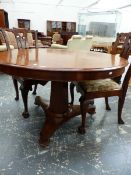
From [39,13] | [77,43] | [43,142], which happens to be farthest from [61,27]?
[43,142]

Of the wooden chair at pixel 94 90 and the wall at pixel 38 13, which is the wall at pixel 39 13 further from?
the wooden chair at pixel 94 90

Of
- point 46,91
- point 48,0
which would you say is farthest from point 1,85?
point 48,0

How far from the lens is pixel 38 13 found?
34.5ft

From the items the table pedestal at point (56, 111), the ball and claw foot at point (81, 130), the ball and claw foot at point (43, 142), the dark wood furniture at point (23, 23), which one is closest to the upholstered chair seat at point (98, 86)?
the table pedestal at point (56, 111)

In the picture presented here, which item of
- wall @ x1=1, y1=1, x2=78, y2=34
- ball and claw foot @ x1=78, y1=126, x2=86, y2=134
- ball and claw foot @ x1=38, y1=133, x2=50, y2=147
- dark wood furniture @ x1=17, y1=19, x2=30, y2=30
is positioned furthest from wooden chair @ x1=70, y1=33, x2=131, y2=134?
wall @ x1=1, y1=1, x2=78, y2=34

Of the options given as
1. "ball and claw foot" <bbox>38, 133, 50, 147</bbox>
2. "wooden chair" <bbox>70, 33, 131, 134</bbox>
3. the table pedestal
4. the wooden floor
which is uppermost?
"wooden chair" <bbox>70, 33, 131, 134</bbox>

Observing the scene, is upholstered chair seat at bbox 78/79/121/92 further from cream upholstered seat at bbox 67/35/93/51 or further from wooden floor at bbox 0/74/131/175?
cream upholstered seat at bbox 67/35/93/51

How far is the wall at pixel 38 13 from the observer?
10211 mm

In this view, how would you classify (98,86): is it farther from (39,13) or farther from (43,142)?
(39,13)

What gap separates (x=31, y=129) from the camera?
1.79 meters

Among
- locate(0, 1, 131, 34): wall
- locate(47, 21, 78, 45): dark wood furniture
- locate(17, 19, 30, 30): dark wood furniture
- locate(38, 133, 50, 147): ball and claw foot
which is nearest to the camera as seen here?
locate(38, 133, 50, 147): ball and claw foot

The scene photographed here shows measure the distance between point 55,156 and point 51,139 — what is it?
23 centimetres

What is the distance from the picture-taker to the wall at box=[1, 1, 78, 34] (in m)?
10.2

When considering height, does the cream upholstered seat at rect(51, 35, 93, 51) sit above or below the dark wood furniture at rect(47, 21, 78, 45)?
below
